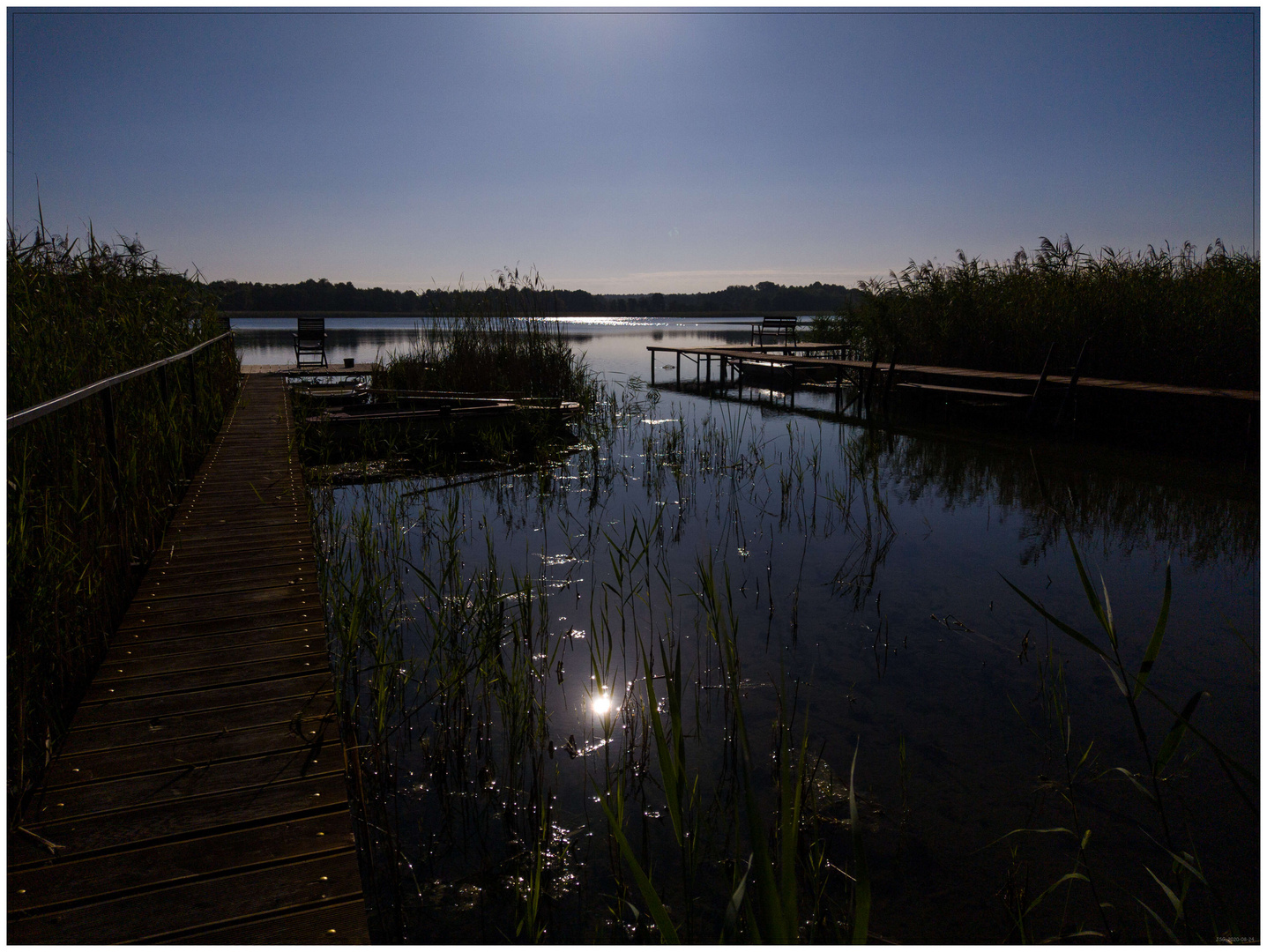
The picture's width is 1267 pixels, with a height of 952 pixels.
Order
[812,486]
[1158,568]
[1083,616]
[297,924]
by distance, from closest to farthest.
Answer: [297,924]
[1083,616]
[1158,568]
[812,486]

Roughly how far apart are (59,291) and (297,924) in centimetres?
504

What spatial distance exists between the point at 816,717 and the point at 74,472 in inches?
114

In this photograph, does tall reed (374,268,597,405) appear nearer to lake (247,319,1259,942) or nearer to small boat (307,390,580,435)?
small boat (307,390,580,435)

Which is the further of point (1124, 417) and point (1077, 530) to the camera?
point (1124, 417)

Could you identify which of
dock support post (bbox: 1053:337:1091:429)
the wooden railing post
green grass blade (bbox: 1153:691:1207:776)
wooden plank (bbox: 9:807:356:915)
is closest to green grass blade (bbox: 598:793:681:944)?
wooden plank (bbox: 9:807:356:915)

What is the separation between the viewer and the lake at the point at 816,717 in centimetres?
194

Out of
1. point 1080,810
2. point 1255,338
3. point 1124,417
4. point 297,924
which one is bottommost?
point 1080,810

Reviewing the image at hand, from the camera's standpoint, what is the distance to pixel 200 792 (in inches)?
70.7

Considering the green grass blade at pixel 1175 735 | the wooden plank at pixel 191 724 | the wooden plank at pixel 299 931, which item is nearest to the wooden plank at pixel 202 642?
the wooden plank at pixel 191 724

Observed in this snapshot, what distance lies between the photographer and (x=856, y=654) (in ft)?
10.9

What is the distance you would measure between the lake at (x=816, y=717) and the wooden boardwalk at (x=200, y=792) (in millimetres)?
320

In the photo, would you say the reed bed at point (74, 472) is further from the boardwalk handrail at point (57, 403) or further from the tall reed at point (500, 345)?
the tall reed at point (500, 345)

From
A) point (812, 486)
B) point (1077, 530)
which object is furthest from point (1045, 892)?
point (812, 486)

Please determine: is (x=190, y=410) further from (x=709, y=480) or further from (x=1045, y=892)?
(x=1045, y=892)
